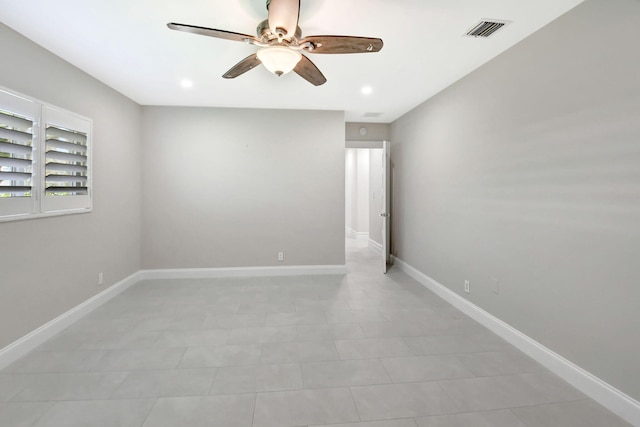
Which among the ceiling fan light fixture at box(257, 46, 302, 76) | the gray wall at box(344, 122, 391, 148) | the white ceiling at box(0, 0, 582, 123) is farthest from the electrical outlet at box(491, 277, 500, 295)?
the gray wall at box(344, 122, 391, 148)

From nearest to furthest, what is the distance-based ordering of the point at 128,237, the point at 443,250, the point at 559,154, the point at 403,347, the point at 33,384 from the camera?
the point at 33,384, the point at 559,154, the point at 403,347, the point at 443,250, the point at 128,237

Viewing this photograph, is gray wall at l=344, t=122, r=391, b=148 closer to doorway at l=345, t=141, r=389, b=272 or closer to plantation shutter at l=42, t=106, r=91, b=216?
doorway at l=345, t=141, r=389, b=272

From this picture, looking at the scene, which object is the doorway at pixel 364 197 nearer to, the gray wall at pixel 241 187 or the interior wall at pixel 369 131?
the interior wall at pixel 369 131

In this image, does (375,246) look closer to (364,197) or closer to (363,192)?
(364,197)

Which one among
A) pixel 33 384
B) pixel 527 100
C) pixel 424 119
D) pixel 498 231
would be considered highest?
pixel 424 119

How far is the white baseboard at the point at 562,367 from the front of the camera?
175 centimetres

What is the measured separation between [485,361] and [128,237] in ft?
14.4

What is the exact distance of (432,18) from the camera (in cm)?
221

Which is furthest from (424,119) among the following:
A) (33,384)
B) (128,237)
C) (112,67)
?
(33,384)

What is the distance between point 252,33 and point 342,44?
882mm

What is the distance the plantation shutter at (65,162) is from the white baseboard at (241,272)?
1.65 metres

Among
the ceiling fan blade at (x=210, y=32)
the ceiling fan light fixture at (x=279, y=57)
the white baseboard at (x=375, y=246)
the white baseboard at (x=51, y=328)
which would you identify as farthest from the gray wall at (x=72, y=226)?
the white baseboard at (x=375, y=246)

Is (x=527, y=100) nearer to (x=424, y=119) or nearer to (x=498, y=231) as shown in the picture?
(x=498, y=231)

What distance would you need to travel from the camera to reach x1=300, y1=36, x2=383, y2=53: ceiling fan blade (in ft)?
6.30
